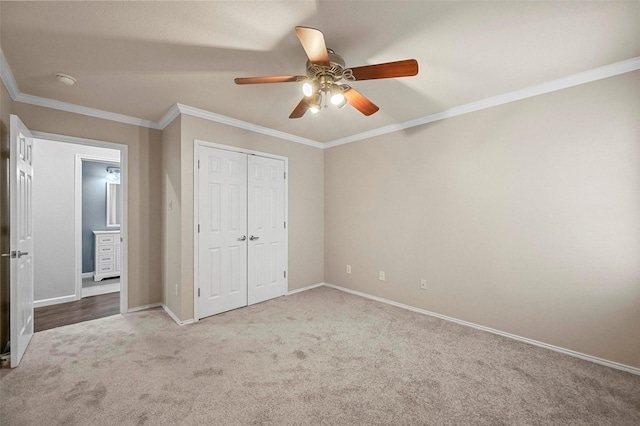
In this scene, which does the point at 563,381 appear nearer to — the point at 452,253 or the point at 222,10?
the point at 452,253

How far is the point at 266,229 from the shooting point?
3.97 meters

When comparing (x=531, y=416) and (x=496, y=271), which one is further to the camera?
(x=496, y=271)

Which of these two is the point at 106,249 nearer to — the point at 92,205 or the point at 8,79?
the point at 92,205

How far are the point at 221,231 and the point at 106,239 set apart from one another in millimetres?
3616

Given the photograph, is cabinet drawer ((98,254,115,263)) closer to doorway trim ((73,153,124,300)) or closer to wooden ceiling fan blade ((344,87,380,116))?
doorway trim ((73,153,124,300))

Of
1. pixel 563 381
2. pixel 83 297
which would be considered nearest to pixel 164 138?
pixel 83 297

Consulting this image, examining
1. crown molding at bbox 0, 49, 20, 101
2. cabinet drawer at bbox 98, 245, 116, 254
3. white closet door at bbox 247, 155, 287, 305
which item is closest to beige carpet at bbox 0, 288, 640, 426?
white closet door at bbox 247, 155, 287, 305

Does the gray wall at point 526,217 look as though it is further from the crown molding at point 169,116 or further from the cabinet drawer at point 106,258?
the cabinet drawer at point 106,258

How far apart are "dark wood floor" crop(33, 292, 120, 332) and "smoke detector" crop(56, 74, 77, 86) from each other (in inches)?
104

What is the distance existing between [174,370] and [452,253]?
10.0 ft

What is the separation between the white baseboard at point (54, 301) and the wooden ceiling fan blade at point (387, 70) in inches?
196

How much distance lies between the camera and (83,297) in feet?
13.6

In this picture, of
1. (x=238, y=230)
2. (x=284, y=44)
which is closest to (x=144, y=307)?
(x=238, y=230)

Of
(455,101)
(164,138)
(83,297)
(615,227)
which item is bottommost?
(83,297)
